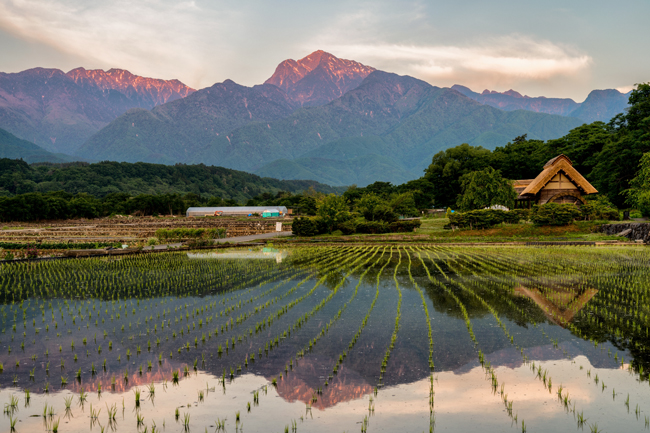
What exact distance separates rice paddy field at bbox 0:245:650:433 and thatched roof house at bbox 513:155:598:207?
34166mm

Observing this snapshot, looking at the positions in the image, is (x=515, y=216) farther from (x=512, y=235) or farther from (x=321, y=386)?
(x=321, y=386)

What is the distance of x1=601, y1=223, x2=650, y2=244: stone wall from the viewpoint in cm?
3807

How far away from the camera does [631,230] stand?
39.9m

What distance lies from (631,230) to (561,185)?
17.1 metres

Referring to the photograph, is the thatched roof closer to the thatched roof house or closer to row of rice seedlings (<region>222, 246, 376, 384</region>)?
the thatched roof house

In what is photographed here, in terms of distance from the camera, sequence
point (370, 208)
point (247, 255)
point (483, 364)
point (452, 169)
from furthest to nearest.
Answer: point (452, 169) → point (370, 208) → point (247, 255) → point (483, 364)

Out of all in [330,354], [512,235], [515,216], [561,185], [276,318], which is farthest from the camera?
[561,185]

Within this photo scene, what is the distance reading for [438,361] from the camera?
1119cm

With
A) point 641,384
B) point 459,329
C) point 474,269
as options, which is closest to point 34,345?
point 459,329

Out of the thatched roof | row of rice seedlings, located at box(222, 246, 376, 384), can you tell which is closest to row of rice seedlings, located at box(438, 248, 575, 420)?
row of rice seedlings, located at box(222, 246, 376, 384)

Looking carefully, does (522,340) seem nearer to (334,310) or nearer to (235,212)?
(334,310)

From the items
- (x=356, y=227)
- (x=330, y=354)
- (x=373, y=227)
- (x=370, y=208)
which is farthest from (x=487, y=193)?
(x=330, y=354)

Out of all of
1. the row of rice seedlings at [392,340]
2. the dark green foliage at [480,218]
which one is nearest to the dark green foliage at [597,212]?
the dark green foliage at [480,218]

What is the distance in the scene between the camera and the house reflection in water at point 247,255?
35094 millimetres
